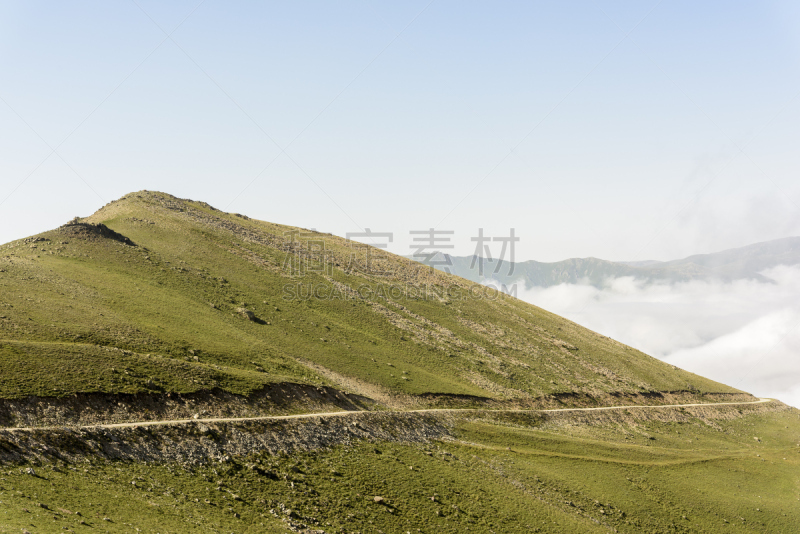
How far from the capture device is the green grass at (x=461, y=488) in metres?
32.0

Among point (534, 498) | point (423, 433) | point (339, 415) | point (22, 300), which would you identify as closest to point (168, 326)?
point (22, 300)

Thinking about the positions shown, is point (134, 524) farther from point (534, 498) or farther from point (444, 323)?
point (444, 323)

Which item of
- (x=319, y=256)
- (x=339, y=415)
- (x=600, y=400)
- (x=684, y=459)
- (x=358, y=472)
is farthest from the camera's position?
(x=319, y=256)

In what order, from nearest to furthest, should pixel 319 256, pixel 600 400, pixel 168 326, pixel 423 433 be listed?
pixel 423 433 → pixel 168 326 → pixel 600 400 → pixel 319 256

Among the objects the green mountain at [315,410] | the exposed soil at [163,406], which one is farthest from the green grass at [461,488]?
the exposed soil at [163,406]

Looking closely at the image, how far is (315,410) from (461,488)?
19.4 m

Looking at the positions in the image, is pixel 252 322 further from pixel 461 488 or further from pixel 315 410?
pixel 461 488

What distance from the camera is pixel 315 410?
5684 cm

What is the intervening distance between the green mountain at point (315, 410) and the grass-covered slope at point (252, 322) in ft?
1.57

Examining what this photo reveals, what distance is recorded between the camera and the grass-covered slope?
→ 51.5 meters

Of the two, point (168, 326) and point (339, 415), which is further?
point (168, 326)

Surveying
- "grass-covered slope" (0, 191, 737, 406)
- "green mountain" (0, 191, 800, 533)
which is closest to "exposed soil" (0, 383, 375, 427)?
"green mountain" (0, 191, 800, 533)

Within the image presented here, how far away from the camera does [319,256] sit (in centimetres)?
13188

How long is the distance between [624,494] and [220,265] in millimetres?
87288
